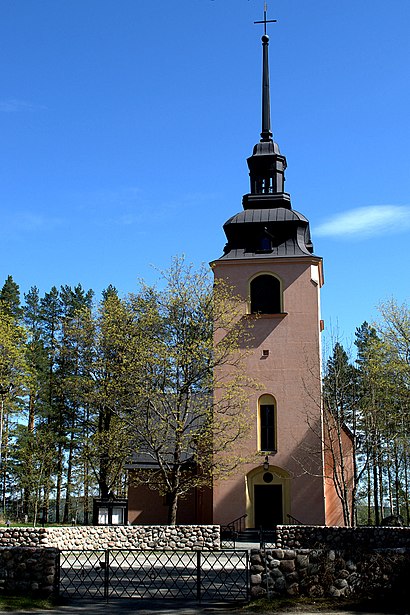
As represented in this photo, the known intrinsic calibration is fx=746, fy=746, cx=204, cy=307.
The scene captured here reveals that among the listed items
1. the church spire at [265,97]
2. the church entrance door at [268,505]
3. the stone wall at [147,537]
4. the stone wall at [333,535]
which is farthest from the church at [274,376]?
the stone wall at [147,537]

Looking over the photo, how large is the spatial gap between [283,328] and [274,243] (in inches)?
155

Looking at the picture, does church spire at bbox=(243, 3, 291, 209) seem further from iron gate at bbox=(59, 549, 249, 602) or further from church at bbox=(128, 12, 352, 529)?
iron gate at bbox=(59, 549, 249, 602)

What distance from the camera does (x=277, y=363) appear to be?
105 ft

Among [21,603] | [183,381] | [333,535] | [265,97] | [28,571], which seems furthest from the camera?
[265,97]

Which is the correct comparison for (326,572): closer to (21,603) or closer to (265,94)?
(21,603)

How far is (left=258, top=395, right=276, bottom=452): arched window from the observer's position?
104ft

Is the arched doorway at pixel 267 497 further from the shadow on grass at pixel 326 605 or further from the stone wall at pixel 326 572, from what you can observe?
the shadow on grass at pixel 326 605

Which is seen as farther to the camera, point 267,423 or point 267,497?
point 267,423

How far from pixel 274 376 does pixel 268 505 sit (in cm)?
538

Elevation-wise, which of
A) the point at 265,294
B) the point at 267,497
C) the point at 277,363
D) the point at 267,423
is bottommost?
the point at 267,497

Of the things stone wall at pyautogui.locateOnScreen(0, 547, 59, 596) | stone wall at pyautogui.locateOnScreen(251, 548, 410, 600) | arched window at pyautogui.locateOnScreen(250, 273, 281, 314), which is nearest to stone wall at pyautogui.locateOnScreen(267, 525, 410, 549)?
stone wall at pyautogui.locateOnScreen(251, 548, 410, 600)

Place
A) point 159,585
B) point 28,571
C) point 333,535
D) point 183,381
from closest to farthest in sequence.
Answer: point 28,571 → point 159,585 → point 333,535 → point 183,381

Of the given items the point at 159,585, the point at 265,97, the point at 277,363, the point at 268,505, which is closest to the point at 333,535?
the point at 268,505

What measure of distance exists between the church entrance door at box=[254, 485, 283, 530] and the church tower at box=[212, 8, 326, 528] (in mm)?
40
